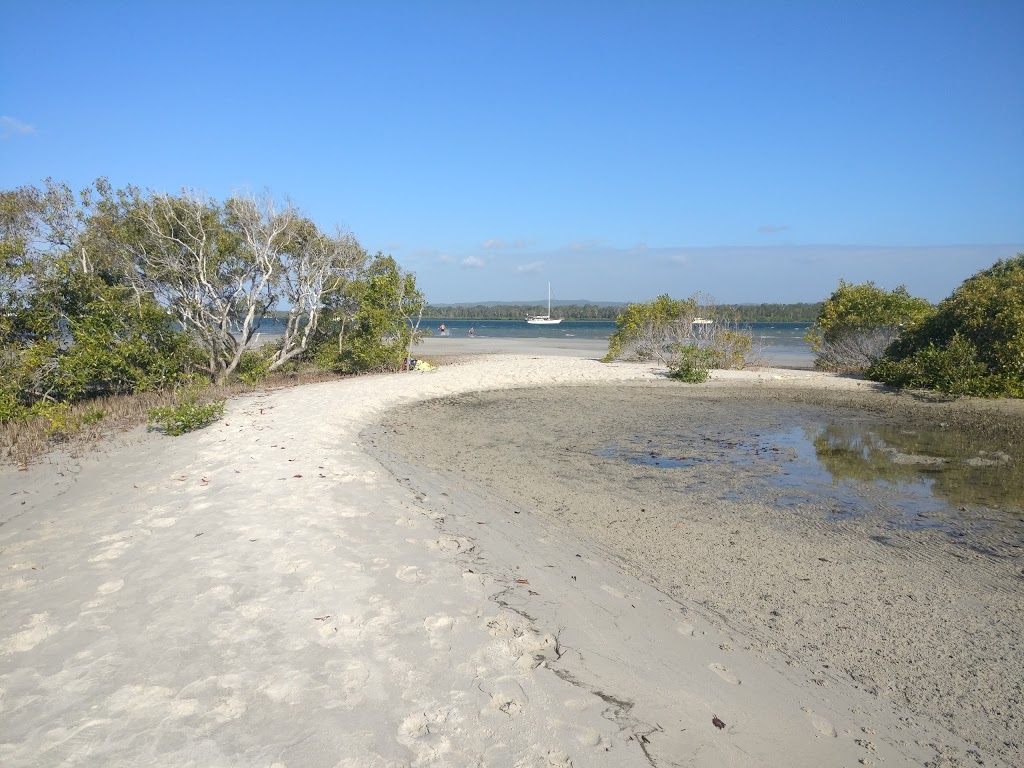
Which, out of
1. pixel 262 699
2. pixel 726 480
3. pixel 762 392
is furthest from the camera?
pixel 762 392

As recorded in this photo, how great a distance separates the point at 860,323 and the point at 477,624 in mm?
19603

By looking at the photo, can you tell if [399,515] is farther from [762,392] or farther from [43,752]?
[762,392]

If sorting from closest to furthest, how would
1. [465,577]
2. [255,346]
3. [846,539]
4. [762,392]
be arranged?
[465,577] < [846,539] < [762,392] < [255,346]

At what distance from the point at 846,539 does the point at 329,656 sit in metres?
4.76

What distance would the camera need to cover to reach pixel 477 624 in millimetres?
3770

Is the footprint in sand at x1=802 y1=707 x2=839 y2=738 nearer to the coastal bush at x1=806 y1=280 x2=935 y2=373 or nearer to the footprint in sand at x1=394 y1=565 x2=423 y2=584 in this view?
the footprint in sand at x1=394 y1=565 x2=423 y2=584

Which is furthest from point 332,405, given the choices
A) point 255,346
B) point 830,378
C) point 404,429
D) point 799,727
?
point 830,378

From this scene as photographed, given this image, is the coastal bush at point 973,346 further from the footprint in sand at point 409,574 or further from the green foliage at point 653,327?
the footprint in sand at point 409,574

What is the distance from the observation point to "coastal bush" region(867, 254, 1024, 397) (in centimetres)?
1443

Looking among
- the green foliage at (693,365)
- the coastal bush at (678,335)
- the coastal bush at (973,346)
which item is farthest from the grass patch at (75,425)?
the coastal bush at (973,346)

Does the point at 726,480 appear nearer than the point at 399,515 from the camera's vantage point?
No

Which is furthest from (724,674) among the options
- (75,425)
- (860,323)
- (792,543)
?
(860,323)

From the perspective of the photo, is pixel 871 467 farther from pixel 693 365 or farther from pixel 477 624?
pixel 693 365

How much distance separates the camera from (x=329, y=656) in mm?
3363
